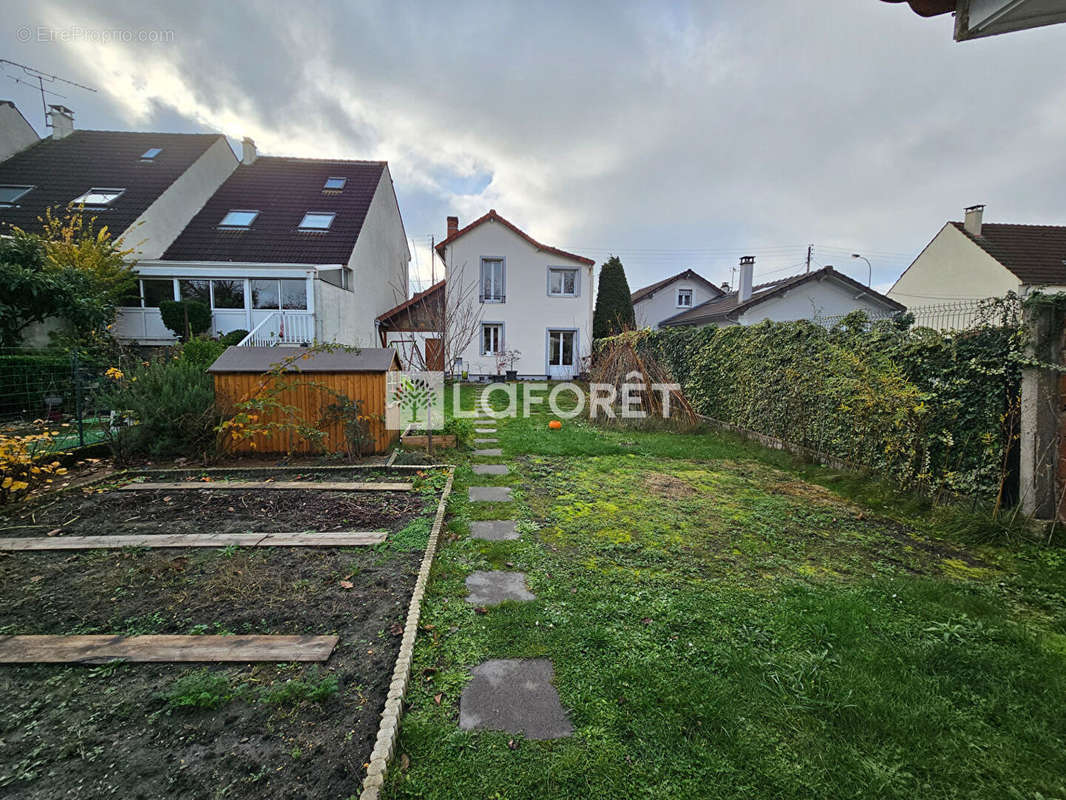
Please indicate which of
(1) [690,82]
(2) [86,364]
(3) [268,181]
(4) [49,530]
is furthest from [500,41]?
(3) [268,181]

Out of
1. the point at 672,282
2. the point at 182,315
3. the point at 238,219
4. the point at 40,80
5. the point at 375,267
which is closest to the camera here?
the point at 182,315

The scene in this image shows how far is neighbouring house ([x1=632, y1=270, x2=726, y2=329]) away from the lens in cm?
2878

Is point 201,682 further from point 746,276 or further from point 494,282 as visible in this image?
point 746,276

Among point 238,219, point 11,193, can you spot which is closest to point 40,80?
point 11,193

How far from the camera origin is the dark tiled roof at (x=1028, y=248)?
17375 millimetres

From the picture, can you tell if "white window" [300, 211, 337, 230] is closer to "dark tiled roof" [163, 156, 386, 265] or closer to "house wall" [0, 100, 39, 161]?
"dark tiled roof" [163, 156, 386, 265]

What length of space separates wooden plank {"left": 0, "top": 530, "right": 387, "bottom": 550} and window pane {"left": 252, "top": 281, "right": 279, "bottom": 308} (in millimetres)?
11674

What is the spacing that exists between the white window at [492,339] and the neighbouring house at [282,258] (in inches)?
177

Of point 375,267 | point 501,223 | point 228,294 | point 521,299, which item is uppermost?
point 501,223

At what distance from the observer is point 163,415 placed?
5.91m

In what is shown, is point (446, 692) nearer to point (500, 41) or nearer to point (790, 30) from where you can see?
point (790, 30)

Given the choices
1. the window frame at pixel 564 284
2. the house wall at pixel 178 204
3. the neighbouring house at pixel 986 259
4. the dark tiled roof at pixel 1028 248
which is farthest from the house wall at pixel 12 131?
the dark tiled roof at pixel 1028 248

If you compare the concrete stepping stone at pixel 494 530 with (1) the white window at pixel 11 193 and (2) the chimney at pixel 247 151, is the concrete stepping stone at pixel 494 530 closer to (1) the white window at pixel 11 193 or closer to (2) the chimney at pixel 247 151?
(1) the white window at pixel 11 193

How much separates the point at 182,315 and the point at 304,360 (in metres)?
9.32
